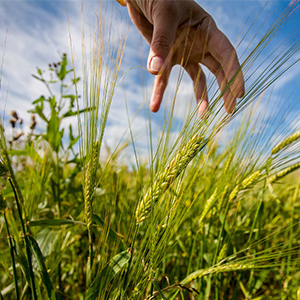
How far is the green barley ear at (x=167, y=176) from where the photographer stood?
53 centimetres

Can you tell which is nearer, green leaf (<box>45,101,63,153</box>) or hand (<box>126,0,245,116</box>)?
hand (<box>126,0,245,116</box>)

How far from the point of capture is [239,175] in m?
0.91

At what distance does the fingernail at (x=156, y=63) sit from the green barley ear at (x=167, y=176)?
0.45 meters

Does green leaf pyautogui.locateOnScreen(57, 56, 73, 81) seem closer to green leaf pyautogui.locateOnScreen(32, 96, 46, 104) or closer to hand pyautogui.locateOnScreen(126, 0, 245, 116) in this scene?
green leaf pyautogui.locateOnScreen(32, 96, 46, 104)

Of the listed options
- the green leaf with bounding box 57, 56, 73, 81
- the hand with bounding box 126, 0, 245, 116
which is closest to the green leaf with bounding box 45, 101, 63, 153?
the green leaf with bounding box 57, 56, 73, 81

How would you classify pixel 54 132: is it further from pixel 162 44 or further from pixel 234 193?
pixel 234 193

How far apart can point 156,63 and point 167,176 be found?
21.8 inches

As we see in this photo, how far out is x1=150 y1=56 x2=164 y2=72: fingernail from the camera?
0.87 m

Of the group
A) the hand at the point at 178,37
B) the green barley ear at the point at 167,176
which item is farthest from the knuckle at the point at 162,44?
the green barley ear at the point at 167,176

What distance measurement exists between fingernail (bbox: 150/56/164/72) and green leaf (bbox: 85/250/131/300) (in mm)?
682

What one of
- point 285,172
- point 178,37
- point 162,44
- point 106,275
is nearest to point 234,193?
point 285,172

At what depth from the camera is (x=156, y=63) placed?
0.89 metres

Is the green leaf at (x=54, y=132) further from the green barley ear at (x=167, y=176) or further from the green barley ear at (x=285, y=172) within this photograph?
the green barley ear at (x=285, y=172)

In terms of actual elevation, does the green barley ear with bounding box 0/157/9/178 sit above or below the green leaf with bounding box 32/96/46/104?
below
